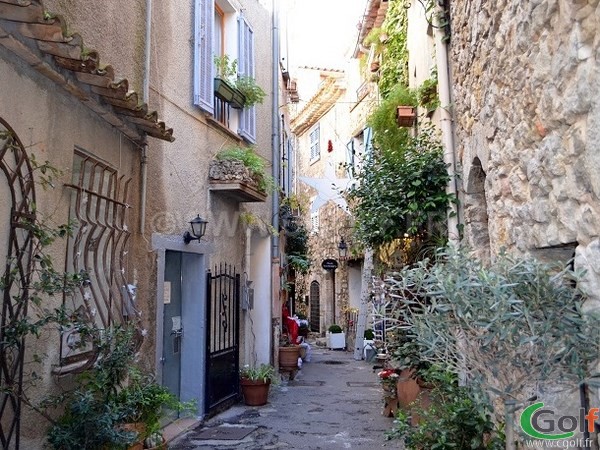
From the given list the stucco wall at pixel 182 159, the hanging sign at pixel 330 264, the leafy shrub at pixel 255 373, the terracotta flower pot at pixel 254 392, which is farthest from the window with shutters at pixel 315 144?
the terracotta flower pot at pixel 254 392

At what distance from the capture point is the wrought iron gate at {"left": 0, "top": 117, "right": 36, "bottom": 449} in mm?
3385

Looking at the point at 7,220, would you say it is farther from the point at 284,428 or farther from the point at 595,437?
the point at 284,428

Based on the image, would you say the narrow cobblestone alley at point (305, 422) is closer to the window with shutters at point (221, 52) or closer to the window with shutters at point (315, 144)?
the window with shutters at point (221, 52)

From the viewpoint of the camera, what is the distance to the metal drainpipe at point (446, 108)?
609 cm

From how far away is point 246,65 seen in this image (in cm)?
869

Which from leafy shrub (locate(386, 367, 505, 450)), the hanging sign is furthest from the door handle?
the hanging sign

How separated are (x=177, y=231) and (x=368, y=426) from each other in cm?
324

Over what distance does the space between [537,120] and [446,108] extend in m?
2.99

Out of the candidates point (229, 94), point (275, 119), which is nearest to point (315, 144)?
point (275, 119)

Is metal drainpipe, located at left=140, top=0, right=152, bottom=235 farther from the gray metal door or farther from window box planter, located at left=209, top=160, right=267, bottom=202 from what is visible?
window box planter, located at left=209, top=160, right=267, bottom=202

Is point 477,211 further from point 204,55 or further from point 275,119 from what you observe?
point 275,119

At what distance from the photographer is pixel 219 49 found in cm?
835

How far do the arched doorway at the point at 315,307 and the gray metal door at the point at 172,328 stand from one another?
12475mm

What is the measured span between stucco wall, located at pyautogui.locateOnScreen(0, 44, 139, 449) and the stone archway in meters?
3.36
